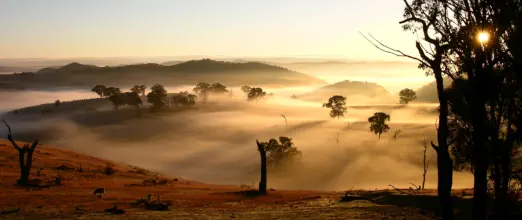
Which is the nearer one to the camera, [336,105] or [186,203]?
[186,203]

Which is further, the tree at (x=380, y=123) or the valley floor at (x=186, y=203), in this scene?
the tree at (x=380, y=123)

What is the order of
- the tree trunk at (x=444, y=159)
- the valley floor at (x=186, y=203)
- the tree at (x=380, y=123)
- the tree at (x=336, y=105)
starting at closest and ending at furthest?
the tree trunk at (x=444, y=159), the valley floor at (x=186, y=203), the tree at (x=380, y=123), the tree at (x=336, y=105)

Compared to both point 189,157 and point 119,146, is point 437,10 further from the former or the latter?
point 119,146

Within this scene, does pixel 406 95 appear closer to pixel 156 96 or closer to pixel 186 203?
pixel 156 96

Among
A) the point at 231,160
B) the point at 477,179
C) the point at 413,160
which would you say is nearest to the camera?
the point at 477,179

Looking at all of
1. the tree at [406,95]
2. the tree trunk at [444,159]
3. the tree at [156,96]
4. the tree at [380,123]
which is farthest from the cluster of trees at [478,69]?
the tree at [406,95]

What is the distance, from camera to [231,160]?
95125 mm

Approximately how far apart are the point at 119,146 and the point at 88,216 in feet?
309

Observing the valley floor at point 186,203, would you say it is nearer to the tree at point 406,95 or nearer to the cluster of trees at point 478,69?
the cluster of trees at point 478,69

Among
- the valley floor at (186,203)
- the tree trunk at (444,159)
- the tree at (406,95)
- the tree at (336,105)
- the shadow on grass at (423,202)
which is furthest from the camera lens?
the tree at (406,95)

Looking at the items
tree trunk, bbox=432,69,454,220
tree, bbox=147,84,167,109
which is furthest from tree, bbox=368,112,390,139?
tree trunk, bbox=432,69,454,220

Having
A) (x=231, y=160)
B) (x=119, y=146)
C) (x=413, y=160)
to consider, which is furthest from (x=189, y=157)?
(x=413, y=160)

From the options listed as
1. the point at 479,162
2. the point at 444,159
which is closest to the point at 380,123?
the point at 479,162

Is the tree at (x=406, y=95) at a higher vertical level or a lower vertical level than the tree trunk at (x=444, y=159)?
higher
